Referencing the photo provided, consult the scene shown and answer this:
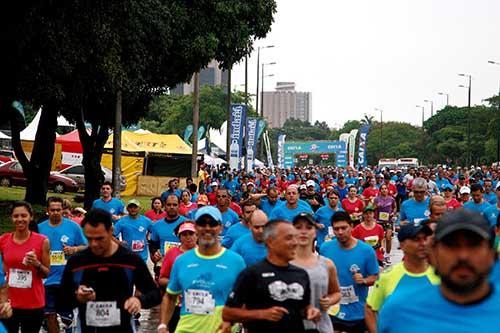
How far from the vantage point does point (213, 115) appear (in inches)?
4862

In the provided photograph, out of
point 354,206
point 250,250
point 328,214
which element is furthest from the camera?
point 354,206

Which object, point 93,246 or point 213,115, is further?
point 213,115

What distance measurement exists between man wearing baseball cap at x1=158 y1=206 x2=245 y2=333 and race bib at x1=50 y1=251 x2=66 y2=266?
3.87m

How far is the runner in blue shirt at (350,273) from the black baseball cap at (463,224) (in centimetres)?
595

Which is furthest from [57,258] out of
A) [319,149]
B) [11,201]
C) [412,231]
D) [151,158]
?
[319,149]

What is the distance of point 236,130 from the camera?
4728cm

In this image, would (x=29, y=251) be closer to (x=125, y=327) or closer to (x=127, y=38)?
(x=125, y=327)

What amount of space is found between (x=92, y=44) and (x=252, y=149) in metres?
33.9

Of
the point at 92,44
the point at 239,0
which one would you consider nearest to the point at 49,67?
the point at 92,44

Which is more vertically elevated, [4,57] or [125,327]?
[4,57]

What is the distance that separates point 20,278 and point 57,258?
1472mm

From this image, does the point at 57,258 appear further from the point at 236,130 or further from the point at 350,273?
the point at 236,130

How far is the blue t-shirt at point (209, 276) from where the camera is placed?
7473 mm

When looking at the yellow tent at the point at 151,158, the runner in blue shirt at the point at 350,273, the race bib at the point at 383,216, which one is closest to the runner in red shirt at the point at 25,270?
the runner in blue shirt at the point at 350,273
